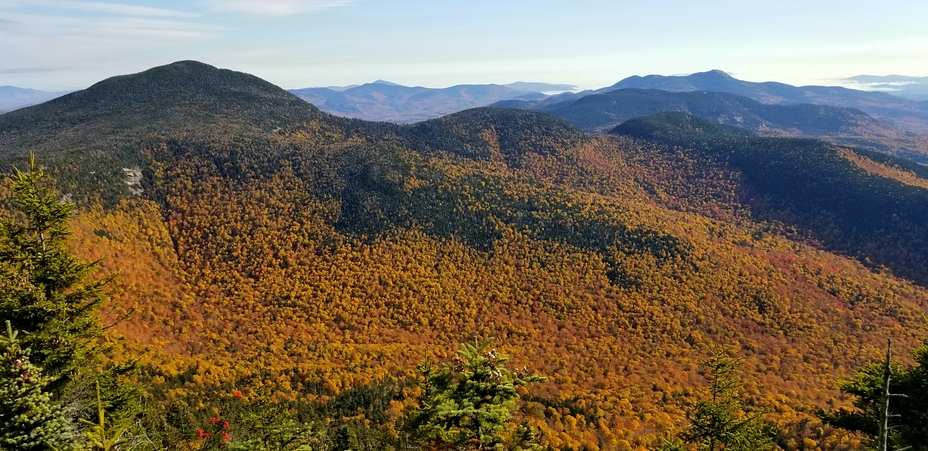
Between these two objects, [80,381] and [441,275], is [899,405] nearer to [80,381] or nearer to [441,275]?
[80,381]

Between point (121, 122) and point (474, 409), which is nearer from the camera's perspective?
point (474, 409)

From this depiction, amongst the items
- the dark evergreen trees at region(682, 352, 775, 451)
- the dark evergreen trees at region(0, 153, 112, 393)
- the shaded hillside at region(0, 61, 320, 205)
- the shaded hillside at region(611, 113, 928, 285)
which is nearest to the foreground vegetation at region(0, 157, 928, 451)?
the dark evergreen trees at region(0, 153, 112, 393)

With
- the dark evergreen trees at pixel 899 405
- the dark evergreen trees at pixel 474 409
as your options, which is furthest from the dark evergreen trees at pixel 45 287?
the dark evergreen trees at pixel 899 405

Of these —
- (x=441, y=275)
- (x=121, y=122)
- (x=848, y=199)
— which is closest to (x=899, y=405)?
(x=441, y=275)

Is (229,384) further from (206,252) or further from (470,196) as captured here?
(470,196)

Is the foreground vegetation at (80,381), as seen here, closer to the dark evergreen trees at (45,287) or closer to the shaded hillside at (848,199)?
the dark evergreen trees at (45,287)

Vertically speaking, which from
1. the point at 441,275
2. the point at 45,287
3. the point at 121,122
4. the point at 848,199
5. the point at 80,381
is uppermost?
the point at 121,122

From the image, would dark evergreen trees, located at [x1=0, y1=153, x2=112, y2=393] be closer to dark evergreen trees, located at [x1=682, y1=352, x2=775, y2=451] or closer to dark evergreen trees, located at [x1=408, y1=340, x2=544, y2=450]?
Answer: dark evergreen trees, located at [x1=408, y1=340, x2=544, y2=450]
